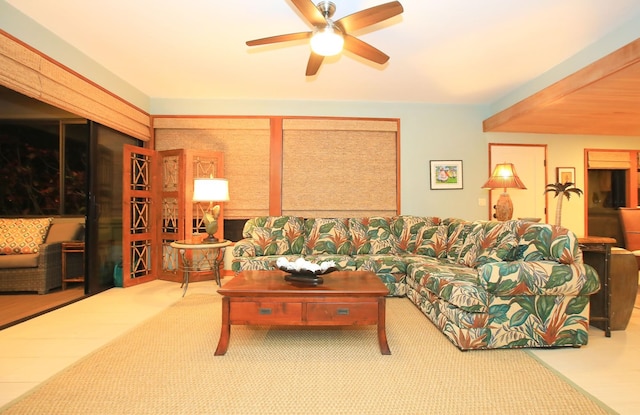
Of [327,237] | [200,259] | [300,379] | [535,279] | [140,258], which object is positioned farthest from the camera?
[200,259]

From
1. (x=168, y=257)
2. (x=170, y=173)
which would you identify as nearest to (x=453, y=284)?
(x=168, y=257)

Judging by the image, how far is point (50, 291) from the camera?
351cm

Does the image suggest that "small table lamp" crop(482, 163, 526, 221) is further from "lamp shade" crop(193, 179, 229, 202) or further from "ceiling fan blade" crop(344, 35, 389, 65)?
"lamp shade" crop(193, 179, 229, 202)

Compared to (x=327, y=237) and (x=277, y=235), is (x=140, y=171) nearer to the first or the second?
(x=277, y=235)

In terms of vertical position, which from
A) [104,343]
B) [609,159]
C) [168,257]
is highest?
[609,159]

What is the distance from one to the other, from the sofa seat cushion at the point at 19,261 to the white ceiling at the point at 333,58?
2.40 meters

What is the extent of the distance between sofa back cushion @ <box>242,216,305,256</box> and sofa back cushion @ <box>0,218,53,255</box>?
2.52 m

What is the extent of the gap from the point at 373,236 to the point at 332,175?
3.87 ft

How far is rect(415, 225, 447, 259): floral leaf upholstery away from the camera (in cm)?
362

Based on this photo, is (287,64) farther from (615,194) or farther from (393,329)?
(615,194)

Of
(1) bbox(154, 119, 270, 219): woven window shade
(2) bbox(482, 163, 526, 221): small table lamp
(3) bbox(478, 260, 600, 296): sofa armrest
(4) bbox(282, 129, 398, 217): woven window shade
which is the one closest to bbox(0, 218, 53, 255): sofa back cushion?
(1) bbox(154, 119, 270, 219): woven window shade

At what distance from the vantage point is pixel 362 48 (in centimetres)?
239

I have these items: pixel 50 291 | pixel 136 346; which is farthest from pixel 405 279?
pixel 50 291

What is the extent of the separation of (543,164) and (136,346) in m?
5.85
